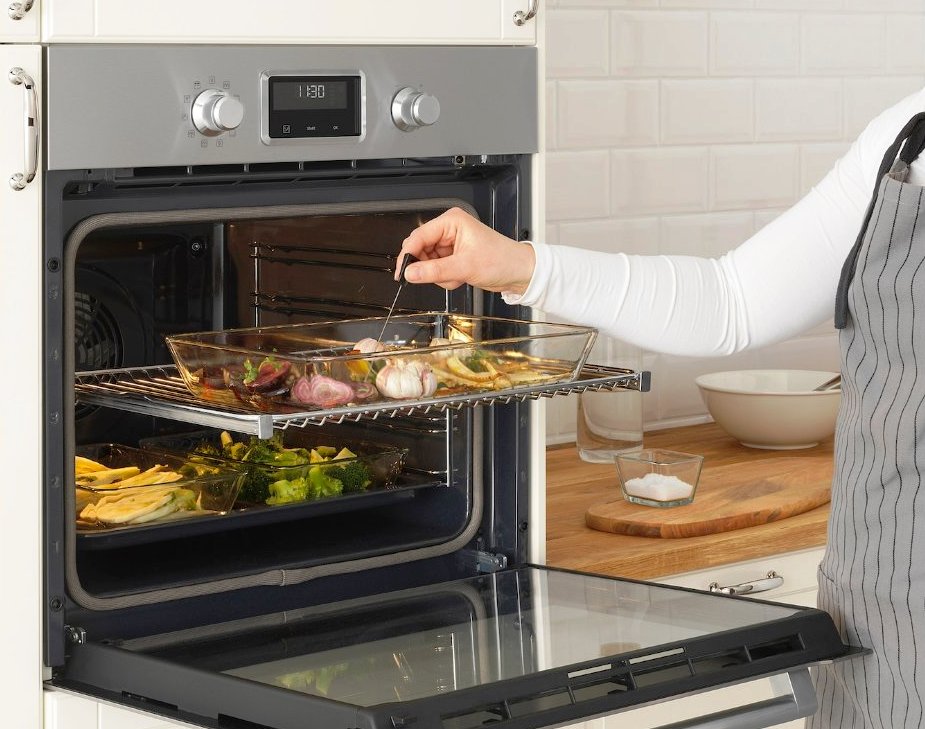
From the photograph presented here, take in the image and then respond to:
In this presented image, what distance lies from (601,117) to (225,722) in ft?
4.93

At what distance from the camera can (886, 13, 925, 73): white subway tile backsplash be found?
9.59 ft

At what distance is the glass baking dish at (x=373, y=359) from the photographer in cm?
136

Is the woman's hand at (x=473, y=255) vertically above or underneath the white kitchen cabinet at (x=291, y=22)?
underneath

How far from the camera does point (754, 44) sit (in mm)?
2686

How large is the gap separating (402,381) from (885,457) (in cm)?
48

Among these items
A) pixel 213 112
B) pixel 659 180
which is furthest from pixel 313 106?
pixel 659 180

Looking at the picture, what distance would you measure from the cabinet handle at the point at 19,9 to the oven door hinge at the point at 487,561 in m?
0.77

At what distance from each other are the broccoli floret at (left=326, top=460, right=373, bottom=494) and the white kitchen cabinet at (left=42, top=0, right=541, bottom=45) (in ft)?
1.55

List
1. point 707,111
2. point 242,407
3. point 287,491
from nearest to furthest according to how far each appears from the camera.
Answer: point 242,407 < point 287,491 < point 707,111

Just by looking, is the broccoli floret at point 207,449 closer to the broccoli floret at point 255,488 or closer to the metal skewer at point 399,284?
the broccoli floret at point 255,488

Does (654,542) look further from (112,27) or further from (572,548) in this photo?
(112,27)

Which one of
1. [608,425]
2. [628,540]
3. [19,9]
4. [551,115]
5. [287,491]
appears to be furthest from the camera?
[551,115]

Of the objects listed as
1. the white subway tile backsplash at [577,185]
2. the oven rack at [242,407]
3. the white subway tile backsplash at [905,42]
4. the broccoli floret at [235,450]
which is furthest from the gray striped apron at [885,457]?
the white subway tile backsplash at [905,42]

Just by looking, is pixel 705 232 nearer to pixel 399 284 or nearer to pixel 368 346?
Result: pixel 399 284
